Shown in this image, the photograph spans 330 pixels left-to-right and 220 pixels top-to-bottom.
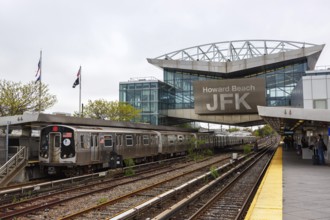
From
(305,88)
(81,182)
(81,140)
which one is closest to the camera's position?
(81,182)

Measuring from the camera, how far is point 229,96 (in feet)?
158

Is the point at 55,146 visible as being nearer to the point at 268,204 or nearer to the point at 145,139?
the point at 145,139

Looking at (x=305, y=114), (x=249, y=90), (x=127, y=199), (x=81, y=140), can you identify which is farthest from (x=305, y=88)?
(x=127, y=199)

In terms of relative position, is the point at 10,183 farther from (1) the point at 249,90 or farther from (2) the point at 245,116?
(2) the point at 245,116

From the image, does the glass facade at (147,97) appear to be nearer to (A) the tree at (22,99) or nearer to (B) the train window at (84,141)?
(A) the tree at (22,99)

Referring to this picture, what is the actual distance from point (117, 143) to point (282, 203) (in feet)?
45.2

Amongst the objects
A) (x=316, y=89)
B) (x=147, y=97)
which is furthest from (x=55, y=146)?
(x=147, y=97)

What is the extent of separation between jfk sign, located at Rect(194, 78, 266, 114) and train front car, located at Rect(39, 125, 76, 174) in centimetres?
3315

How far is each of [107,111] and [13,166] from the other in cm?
3582

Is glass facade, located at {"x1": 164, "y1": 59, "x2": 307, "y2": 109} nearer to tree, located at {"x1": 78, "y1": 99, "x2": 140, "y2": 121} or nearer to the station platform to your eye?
tree, located at {"x1": 78, "y1": 99, "x2": 140, "y2": 121}

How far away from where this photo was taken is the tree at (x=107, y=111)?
2096 inches

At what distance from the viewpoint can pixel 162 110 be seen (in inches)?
2357

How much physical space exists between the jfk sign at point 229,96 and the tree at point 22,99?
23042mm

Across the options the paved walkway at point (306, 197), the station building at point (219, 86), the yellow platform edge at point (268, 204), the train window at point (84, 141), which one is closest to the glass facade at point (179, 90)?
the station building at point (219, 86)
